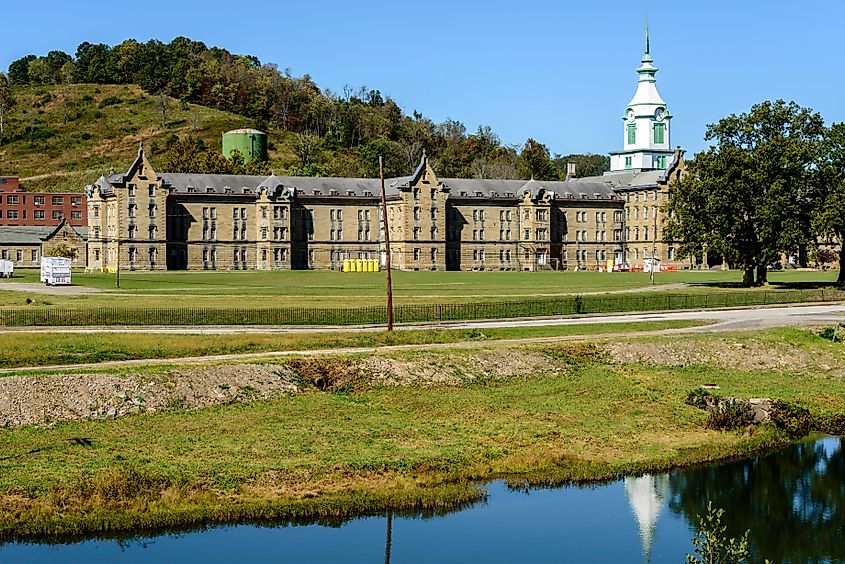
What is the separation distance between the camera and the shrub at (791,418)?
46634mm

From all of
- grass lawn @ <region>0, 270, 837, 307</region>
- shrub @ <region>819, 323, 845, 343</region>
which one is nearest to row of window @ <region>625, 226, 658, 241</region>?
grass lawn @ <region>0, 270, 837, 307</region>

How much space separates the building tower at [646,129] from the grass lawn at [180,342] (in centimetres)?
13166

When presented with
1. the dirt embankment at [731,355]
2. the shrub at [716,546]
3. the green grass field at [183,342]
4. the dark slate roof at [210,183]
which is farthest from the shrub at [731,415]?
the dark slate roof at [210,183]

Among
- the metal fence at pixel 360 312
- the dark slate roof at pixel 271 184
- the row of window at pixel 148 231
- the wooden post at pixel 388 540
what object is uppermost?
the dark slate roof at pixel 271 184

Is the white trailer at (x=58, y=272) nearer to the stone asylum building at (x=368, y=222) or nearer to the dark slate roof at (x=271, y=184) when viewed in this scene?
the stone asylum building at (x=368, y=222)

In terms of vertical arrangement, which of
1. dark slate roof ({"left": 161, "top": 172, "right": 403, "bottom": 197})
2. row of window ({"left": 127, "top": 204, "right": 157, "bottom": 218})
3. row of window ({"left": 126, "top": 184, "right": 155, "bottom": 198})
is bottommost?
row of window ({"left": 127, "top": 204, "right": 157, "bottom": 218})

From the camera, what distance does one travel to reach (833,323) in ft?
229

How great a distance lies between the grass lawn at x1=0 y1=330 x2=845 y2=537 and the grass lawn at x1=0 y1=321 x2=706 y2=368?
5.29 metres

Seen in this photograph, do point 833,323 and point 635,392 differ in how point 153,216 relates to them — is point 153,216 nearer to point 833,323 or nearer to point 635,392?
point 833,323

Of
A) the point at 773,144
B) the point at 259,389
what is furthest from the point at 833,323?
the point at 259,389

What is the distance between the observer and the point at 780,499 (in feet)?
123

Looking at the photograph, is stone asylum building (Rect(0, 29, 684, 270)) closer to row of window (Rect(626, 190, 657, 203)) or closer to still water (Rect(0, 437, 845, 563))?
row of window (Rect(626, 190, 657, 203))

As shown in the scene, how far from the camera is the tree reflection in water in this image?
33.3 m

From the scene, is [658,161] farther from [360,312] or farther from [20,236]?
[360,312]
